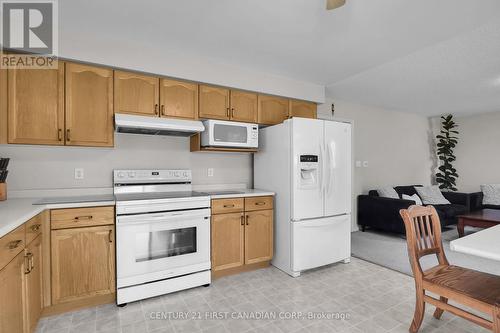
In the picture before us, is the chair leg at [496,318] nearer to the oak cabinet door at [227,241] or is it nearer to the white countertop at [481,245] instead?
the white countertop at [481,245]

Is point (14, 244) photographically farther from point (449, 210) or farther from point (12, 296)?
point (449, 210)

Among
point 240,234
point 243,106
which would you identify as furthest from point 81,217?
point 243,106

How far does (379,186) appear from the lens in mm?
5184

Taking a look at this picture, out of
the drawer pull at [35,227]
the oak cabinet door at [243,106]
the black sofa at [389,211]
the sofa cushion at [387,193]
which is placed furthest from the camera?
the sofa cushion at [387,193]

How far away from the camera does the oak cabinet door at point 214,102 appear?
9.53 ft

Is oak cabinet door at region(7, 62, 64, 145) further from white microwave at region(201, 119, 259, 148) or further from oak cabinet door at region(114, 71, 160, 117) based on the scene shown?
white microwave at region(201, 119, 259, 148)

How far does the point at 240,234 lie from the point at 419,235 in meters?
1.65

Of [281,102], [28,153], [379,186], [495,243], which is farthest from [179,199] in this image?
[379,186]

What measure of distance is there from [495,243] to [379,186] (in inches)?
159

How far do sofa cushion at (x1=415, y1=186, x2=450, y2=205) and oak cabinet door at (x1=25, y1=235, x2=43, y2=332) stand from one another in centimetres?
565

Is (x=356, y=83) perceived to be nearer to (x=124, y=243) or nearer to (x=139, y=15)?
(x=139, y=15)

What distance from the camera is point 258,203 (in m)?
2.94

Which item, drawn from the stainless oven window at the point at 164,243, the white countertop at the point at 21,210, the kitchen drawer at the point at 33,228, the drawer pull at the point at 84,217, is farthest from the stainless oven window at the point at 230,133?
the kitchen drawer at the point at 33,228

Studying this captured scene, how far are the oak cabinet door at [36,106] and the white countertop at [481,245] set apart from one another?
295cm
